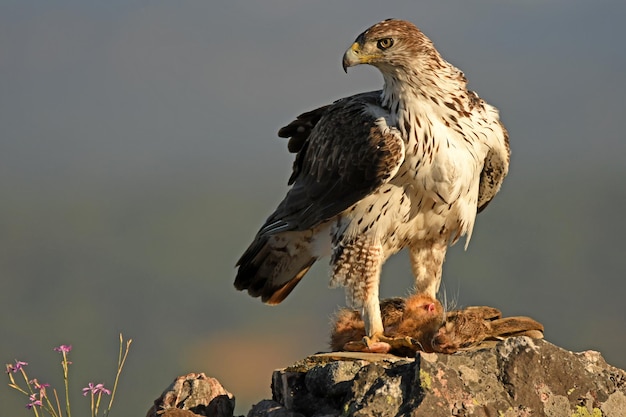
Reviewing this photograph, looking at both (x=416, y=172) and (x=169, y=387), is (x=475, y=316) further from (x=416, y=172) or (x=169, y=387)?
(x=169, y=387)

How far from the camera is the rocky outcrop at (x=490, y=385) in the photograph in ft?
19.2

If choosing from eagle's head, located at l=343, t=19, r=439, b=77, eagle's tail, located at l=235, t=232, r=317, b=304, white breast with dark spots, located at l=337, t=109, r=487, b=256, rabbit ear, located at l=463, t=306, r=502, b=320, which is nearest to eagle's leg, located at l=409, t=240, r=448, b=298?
white breast with dark spots, located at l=337, t=109, r=487, b=256

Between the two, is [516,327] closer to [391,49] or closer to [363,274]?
[363,274]

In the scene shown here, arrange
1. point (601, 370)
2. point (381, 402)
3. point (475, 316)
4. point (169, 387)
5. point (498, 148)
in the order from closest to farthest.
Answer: point (381, 402)
point (601, 370)
point (169, 387)
point (475, 316)
point (498, 148)

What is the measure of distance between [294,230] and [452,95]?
6.71 ft

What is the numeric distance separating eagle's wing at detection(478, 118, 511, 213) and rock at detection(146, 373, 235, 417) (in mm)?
3388

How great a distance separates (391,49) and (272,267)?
2784 millimetres

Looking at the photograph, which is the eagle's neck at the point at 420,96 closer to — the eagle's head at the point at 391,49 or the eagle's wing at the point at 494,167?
the eagle's head at the point at 391,49

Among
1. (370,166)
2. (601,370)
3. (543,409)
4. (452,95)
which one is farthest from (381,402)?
(452,95)

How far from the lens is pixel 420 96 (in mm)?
8711

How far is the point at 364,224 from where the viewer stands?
8.95 metres

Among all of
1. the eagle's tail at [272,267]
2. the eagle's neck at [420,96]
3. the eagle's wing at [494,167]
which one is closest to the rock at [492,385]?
the eagle's neck at [420,96]

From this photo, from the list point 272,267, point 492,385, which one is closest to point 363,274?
point 272,267

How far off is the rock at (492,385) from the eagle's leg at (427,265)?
10.1ft
